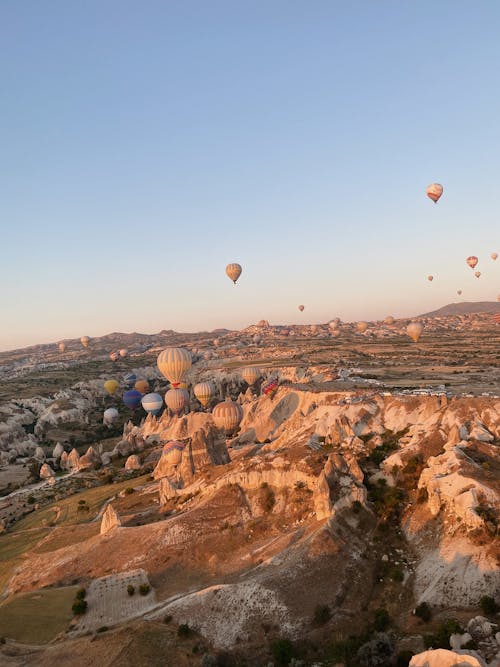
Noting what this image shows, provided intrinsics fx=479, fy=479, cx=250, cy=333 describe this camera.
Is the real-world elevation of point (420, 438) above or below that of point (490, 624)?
above

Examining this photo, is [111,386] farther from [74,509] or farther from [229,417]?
[74,509]

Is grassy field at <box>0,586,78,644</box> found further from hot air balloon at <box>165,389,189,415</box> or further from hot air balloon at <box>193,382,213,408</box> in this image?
hot air balloon at <box>193,382,213,408</box>

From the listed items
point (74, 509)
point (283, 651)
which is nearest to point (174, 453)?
point (74, 509)

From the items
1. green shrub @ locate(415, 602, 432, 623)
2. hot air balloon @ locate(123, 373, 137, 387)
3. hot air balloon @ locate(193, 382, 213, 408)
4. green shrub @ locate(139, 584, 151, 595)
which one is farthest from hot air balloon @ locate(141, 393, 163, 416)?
green shrub @ locate(415, 602, 432, 623)

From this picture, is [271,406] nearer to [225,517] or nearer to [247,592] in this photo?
[225,517]

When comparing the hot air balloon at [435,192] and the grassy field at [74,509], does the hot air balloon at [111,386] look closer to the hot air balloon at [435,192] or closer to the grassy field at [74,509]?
the grassy field at [74,509]

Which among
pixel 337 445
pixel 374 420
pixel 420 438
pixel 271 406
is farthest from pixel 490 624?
pixel 271 406

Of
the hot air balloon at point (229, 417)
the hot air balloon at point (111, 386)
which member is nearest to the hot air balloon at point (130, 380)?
the hot air balloon at point (111, 386)
